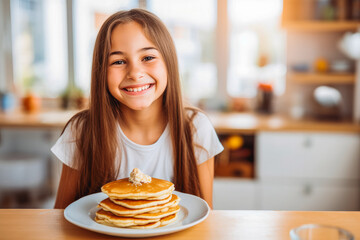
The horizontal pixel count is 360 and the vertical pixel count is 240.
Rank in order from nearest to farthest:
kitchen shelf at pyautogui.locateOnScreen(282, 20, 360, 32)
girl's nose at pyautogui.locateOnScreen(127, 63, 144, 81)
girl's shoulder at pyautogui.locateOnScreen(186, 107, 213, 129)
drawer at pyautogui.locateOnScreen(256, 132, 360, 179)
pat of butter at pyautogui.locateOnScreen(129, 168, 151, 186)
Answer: pat of butter at pyautogui.locateOnScreen(129, 168, 151, 186) < girl's nose at pyautogui.locateOnScreen(127, 63, 144, 81) < girl's shoulder at pyautogui.locateOnScreen(186, 107, 213, 129) < drawer at pyautogui.locateOnScreen(256, 132, 360, 179) < kitchen shelf at pyautogui.locateOnScreen(282, 20, 360, 32)

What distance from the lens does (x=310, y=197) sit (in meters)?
2.62

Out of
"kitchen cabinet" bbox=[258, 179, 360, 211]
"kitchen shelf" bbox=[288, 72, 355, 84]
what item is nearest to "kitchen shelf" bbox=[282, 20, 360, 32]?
"kitchen shelf" bbox=[288, 72, 355, 84]

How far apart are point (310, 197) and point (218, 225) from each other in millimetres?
1910

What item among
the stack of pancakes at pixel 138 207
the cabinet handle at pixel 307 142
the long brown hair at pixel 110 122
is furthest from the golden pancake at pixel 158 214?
the cabinet handle at pixel 307 142

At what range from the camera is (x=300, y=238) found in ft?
2.22

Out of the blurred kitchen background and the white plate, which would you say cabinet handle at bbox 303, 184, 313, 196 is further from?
the white plate

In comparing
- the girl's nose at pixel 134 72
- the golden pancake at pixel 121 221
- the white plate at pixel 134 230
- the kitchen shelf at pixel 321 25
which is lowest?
the white plate at pixel 134 230

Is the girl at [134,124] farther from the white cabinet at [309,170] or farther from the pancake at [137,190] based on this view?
the white cabinet at [309,170]

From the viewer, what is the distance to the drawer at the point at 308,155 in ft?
8.41

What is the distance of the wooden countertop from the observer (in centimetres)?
258

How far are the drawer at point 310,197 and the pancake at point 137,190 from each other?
1843mm

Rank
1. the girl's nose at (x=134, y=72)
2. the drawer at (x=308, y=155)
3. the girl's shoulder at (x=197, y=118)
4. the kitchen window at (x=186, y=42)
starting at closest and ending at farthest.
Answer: the girl's nose at (x=134, y=72) → the girl's shoulder at (x=197, y=118) → the drawer at (x=308, y=155) → the kitchen window at (x=186, y=42)

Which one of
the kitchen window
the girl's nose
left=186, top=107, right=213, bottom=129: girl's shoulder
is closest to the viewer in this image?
the girl's nose

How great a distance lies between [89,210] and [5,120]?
2.15 meters
